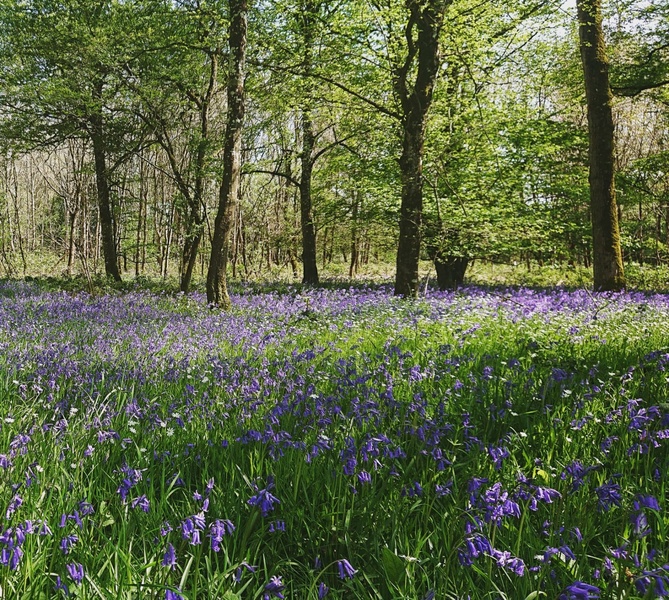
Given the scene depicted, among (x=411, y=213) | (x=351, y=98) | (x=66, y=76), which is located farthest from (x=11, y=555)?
(x=66, y=76)

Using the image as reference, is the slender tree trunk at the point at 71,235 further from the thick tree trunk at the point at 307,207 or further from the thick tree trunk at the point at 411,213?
the thick tree trunk at the point at 307,207

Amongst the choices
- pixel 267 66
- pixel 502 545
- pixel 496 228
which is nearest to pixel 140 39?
pixel 267 66

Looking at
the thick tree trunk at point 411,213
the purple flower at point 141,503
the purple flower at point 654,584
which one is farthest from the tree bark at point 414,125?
the purple flower at point 654,584

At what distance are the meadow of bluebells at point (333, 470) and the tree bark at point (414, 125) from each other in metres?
4.73

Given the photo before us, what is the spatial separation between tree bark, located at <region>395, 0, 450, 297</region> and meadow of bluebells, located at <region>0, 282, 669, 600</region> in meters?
4.73

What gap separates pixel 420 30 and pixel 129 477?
10.5 m

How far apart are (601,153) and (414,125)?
3967mm

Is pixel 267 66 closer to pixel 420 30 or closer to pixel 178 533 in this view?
pixel 420 30

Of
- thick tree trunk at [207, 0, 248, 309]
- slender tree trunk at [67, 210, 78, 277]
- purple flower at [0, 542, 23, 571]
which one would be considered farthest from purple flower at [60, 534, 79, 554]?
slender tree trunk at [67, 210, 78, 277]

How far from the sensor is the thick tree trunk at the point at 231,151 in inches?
383

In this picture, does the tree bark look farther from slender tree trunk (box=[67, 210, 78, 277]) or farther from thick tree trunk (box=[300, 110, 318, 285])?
slender tree trunk (box=[67, 210, 78, 277])

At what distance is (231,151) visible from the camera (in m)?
9.95

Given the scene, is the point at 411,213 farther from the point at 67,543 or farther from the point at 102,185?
the point at 102,185

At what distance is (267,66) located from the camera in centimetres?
1134
